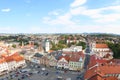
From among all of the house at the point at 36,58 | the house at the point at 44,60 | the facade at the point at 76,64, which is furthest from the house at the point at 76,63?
the house at the point at 36,58

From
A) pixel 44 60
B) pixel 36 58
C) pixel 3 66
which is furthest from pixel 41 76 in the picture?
pixel 36 58

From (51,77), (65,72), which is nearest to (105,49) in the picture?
(65,72)

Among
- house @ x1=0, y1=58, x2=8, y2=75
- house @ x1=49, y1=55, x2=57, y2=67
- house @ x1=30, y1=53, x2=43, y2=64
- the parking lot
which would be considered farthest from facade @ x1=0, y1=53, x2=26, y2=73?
house @ x1=49, y1=55, x2=57, y2=67

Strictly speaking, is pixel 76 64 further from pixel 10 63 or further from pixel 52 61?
pixel 10 63

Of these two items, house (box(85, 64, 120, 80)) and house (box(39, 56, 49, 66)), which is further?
house (box(39, 56, 49, 66))

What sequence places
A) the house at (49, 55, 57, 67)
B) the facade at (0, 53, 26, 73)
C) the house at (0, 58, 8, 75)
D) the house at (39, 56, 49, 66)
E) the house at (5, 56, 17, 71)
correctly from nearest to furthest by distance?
the house at (0, 58, 8, 75) < the facade at (0, 53, 26, 73) < the house at (5, 56, 17, 71) < the house at (49, 55, 57, 67) < the house at (39, 56, 49, 66)

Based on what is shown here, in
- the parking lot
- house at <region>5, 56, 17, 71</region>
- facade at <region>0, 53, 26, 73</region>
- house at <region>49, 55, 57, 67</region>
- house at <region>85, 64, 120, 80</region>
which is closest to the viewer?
house at <region>85, 64, 120, 80</region>

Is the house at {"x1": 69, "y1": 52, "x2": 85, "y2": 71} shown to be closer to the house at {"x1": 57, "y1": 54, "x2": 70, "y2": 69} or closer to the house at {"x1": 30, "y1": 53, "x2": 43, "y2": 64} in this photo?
the house at {"x1": 57, "y1": 54, "x2": 70, "y2": 69}

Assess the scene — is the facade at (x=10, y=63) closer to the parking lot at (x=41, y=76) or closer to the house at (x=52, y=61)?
the parking lot at (x=41, y=76)

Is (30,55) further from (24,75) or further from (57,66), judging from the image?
(24,75)

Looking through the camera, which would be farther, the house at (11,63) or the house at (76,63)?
the house at (11,63)

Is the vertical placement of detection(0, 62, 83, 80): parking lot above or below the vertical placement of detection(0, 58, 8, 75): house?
below
